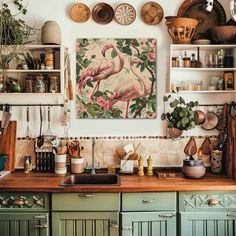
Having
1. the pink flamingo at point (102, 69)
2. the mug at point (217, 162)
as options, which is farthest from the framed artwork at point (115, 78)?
the mug at point (217, 162)

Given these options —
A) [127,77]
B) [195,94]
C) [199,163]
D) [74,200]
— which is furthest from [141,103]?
[74,200]

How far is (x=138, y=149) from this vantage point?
3.57 metres

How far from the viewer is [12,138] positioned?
3.51m

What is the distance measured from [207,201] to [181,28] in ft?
4.87

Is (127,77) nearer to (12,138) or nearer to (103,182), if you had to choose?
(103,182)

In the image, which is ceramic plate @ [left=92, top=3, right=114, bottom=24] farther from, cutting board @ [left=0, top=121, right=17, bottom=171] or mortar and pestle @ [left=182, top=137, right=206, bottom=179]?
mortar and pestle @ [left=182, top=137, right=206, bottom=179]

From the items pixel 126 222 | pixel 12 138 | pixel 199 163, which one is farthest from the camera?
pixel 12 138

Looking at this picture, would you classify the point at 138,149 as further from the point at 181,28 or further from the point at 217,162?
the point at 181,28

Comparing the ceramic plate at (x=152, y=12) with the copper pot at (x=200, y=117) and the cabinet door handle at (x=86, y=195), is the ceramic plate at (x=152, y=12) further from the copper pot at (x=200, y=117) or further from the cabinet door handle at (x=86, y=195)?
the cabinet door handle at (x=86, y=195)

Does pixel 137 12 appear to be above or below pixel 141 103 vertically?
above

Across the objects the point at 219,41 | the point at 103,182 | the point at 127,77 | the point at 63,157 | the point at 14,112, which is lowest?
the point at 103,182

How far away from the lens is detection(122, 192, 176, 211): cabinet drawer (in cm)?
294

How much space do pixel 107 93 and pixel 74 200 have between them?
1093 millimetres

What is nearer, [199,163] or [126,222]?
[126,222]
